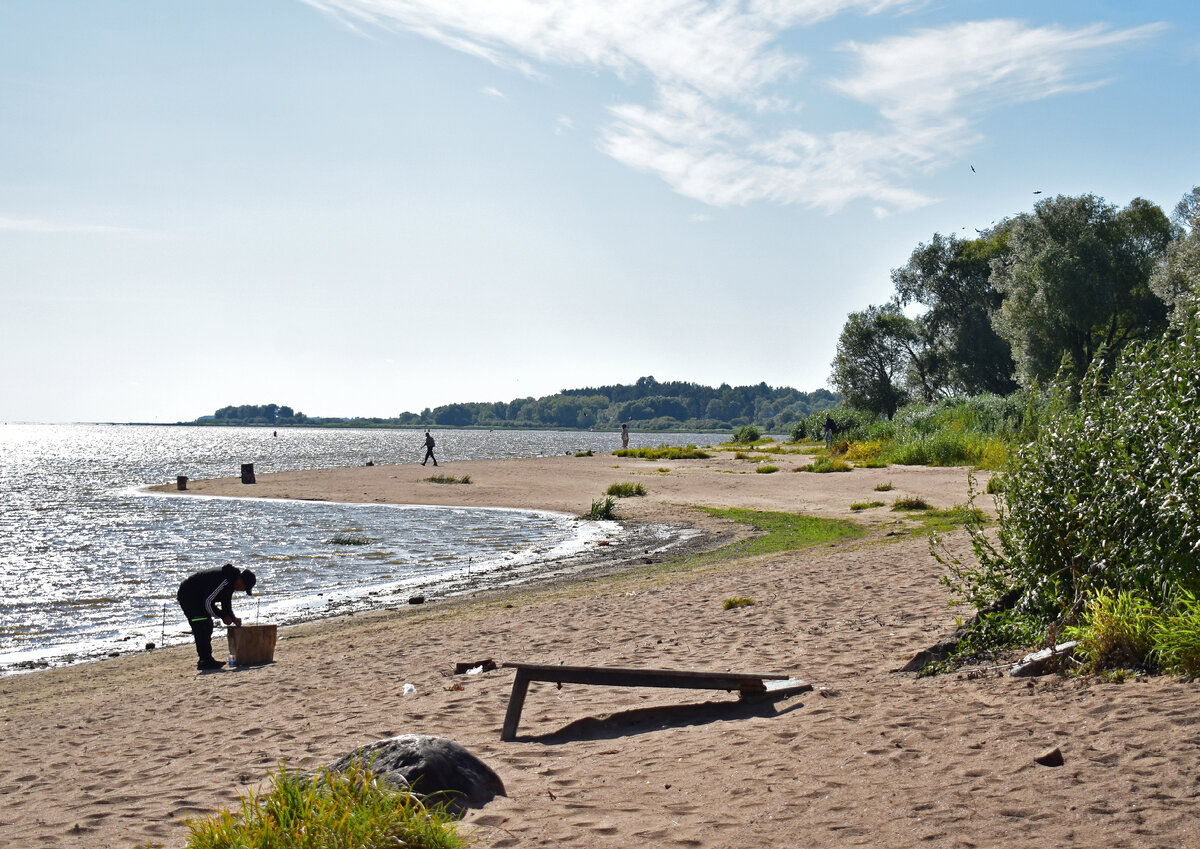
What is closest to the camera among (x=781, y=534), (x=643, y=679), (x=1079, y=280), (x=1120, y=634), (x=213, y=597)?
(x=1120, y=634)

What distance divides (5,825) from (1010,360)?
200ft

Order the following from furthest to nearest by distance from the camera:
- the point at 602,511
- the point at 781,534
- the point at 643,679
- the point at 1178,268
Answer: the point at 1178,268
the point at 602,511
the point at 781,534
the point at 643,679

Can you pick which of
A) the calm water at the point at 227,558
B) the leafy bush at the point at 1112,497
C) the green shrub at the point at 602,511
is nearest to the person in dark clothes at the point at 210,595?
the calm water at the point at 227,558

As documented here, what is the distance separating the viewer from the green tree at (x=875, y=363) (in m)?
64.0

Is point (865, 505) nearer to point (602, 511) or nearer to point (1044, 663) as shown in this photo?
point (602, 511)

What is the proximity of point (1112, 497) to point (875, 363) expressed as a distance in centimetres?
5968

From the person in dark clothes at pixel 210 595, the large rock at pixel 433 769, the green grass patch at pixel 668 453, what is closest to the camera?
the large rock at pixel 433 769

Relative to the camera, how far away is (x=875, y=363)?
64500 mm

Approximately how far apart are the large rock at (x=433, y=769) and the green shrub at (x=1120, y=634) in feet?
13.6

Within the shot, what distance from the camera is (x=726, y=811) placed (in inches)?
194

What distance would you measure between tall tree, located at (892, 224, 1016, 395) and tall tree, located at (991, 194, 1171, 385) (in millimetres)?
9147

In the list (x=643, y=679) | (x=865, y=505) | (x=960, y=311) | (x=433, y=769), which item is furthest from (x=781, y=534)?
(x=960, y=311)

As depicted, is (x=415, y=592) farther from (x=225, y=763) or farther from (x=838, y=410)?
(x=838, y=410)

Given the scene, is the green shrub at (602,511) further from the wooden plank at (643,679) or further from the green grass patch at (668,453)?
the green grass patch at (668,453)
